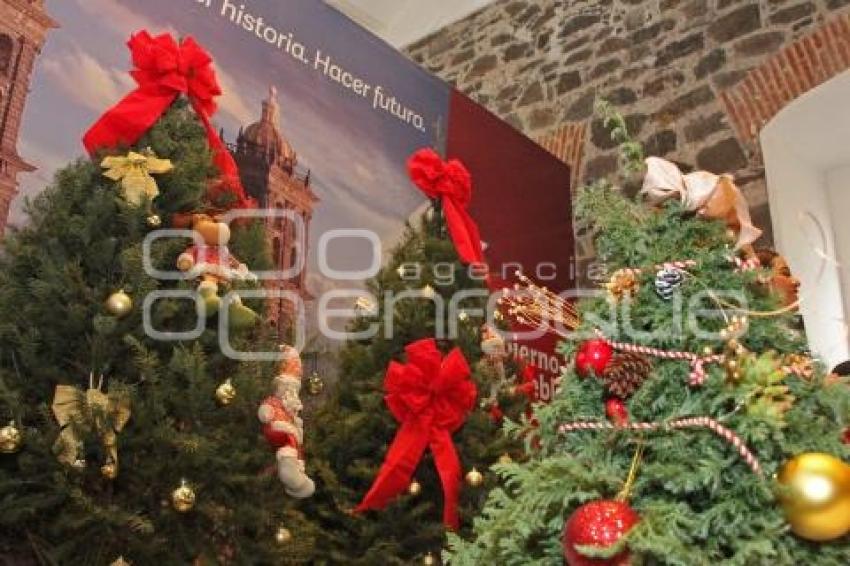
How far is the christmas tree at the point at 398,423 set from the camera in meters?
1.98

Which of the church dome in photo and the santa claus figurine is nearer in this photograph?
the santa claus figurine

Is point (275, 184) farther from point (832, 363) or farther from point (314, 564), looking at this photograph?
point (832, 363)

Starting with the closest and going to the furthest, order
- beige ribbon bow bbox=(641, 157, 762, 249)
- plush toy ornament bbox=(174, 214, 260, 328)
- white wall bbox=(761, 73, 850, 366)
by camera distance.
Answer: beige ribbon bow bbox=(641, 157, 762, 249) → plush toy ornament bbox=(174, 214, 260, 328) → white wall bbox=(761, 73, 850, 366)

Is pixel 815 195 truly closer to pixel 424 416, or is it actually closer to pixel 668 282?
pixel 424 416

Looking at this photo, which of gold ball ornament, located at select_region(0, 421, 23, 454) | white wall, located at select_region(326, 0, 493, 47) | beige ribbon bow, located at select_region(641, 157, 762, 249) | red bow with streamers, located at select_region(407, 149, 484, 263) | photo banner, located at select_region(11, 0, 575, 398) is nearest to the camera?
gold ball ornament, located at select_region(0, 421, 23, 454)

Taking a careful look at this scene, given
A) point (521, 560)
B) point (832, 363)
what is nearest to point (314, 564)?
point (521, 560)

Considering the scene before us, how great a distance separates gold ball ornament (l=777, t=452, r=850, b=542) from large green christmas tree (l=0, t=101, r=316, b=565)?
3.00ft

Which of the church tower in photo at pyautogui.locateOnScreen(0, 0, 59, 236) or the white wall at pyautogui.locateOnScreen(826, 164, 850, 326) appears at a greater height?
the white wall at pyautogui.locateOnScreen(826, 164, 850, 326)

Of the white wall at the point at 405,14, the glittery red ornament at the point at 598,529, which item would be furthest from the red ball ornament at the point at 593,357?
the white wall at the point at 405,14

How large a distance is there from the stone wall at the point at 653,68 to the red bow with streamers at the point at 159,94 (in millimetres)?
2294

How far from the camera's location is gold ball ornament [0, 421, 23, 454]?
52.8 inches

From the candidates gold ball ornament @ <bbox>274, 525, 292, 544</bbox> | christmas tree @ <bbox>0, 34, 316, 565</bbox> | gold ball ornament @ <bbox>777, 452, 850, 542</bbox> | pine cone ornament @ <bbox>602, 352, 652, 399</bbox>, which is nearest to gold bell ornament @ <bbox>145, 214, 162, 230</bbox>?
christmas tree @ <bbox>0, 34, 316, 565</bbox>

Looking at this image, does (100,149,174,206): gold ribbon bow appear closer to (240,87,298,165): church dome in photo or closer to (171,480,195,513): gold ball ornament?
(171,480,195,513): gold ball ornament

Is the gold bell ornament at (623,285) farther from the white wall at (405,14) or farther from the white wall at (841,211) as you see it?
the white wall at (405,14)
